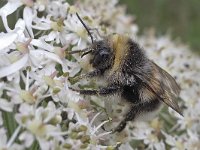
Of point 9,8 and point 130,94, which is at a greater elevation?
point 9,8

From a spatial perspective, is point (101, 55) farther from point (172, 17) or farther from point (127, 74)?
point (172, 17)

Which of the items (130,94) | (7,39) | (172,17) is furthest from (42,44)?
(172,17)

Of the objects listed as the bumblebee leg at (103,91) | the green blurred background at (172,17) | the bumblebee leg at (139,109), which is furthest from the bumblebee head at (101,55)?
the green blurred background at (172,17)

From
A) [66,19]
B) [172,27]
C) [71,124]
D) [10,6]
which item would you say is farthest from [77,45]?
[172,27]

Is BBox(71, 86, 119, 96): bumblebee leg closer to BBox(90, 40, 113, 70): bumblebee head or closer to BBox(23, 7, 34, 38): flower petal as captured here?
BBox(90, 40, 113, 70): bumblebee head

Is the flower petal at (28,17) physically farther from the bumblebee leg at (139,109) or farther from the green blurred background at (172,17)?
the green blurred background at (172,17)

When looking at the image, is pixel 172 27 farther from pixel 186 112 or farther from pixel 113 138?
pixel 113 138
